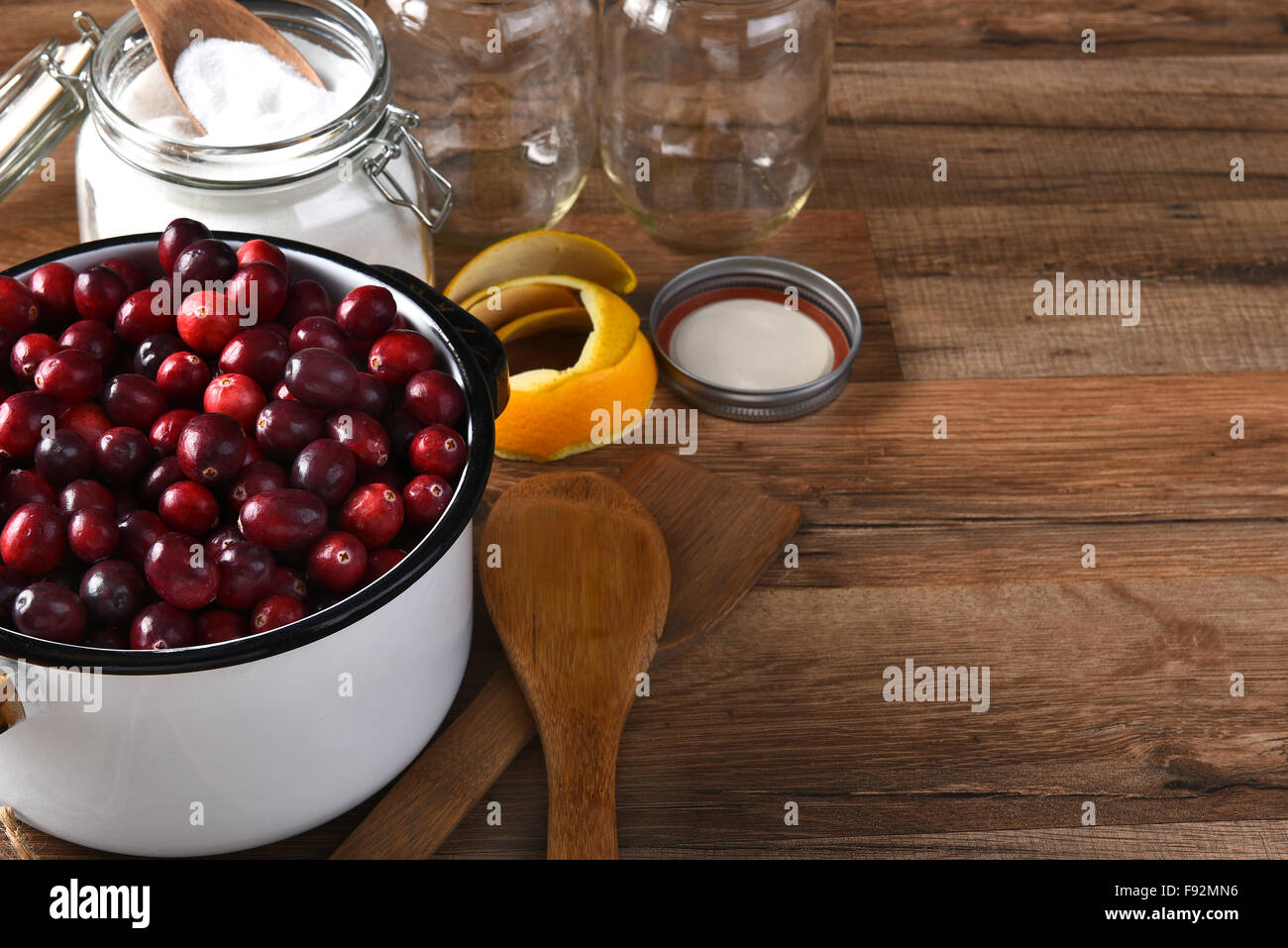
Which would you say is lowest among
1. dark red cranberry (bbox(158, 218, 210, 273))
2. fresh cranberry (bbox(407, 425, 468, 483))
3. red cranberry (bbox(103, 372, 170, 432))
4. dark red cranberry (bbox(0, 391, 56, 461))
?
fresh cranberry (bbox(407, 425, 468, 483))

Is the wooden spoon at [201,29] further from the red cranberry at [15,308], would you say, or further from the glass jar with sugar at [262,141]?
the red cranberry at [15,308]

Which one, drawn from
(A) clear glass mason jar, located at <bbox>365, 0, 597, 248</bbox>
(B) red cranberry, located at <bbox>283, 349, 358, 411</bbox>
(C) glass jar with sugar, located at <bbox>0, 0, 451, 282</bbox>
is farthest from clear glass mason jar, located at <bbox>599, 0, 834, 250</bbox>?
(B) red cranberry, located at <bbox>283, 349, 358, 411</bbox>

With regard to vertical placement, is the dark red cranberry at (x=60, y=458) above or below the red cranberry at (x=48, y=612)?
above

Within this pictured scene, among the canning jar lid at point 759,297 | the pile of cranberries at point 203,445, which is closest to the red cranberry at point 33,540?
the pile of cranberries at point 203,445

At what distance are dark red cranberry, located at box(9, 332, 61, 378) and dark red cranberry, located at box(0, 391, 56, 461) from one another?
37mm

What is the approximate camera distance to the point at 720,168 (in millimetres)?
1026

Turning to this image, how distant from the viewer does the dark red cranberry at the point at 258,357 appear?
0.62 meters

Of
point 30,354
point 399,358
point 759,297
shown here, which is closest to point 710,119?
point 759,297

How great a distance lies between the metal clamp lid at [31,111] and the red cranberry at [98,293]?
31cm

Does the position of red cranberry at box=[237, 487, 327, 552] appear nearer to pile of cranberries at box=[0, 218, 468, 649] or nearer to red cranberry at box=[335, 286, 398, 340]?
pile of cranberries at box=[0, 218, 468, 649]

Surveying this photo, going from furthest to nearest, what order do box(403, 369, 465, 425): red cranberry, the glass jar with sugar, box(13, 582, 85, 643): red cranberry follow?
the glass jar with sugar < box(403, 369, 465, 425): red cranberry < box(13, 582, 85, 643): red cranberry

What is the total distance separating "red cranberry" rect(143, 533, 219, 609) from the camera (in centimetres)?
53

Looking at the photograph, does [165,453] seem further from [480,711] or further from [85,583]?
[480,711]

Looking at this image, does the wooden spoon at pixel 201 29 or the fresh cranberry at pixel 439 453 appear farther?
the wooden spoon at pixel 201 29
